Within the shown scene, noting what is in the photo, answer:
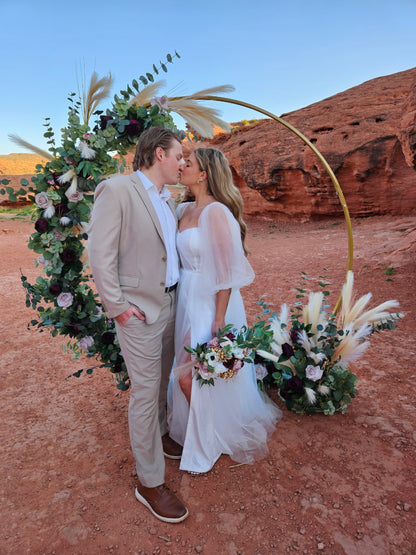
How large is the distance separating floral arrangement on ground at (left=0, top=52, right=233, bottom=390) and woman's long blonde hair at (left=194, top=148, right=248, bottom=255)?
243 millimetres

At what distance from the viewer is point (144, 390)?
241cm

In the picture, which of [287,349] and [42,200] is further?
[287,349]

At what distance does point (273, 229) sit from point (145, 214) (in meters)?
15.7

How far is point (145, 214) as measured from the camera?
7.66 ft

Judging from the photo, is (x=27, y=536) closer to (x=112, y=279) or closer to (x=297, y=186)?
(x=112, y=279)

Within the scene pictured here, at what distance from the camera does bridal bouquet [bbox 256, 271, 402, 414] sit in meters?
3.25

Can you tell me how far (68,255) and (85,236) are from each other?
0.21 m

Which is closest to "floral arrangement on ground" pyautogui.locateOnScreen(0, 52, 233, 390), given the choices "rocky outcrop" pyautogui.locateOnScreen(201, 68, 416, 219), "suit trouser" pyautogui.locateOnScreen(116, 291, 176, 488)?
"suit trouser" pyautogui.locateOnScreen(116, 291, 176, 488)

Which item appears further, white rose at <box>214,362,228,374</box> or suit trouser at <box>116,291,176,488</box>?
white rose at <box>214,362,228,374</box>

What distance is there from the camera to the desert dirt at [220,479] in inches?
88.7

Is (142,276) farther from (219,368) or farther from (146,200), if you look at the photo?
(219,368)

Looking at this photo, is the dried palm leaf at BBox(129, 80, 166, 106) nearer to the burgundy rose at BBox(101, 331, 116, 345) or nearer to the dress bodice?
the dress bodice

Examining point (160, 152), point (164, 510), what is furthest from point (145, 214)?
point (164, 510)

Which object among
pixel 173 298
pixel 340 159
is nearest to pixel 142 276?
pixel 173 298
